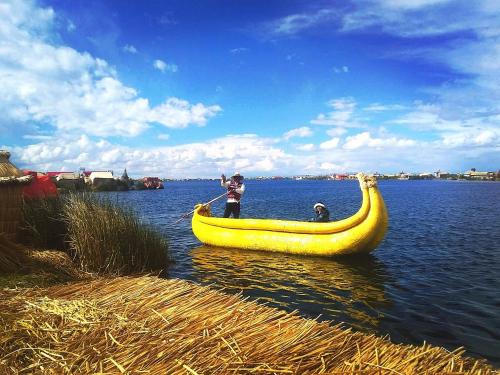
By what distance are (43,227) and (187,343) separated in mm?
8175

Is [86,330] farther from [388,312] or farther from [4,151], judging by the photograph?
[4,151]

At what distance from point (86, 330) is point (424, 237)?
63.2ft

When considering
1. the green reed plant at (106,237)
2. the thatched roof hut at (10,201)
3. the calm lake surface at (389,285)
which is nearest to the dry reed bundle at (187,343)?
the calm lake surface at (389,285)

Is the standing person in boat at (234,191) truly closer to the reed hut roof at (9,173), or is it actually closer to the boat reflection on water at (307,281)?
the boat reflection on water at (307,281)

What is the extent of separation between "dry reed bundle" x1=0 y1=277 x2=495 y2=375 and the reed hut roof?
229 inches

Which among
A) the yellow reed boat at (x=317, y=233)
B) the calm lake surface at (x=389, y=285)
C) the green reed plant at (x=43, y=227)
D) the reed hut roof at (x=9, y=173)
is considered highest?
the reed hut roof at (x=9, y=173)

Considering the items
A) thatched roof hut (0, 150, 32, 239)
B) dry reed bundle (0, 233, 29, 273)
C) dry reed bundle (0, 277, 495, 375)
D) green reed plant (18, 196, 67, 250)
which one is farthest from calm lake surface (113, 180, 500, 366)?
dry reed bundle (0, 233, 29, 273)

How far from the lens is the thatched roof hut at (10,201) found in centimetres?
954

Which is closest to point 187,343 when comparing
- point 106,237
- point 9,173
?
point 106,237

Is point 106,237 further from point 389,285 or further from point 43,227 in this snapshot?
point 389,285

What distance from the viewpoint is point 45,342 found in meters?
3.85

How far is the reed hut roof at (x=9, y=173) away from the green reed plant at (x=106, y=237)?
1224 millimetres

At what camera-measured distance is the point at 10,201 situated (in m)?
9.77

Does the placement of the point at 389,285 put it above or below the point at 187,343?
below
